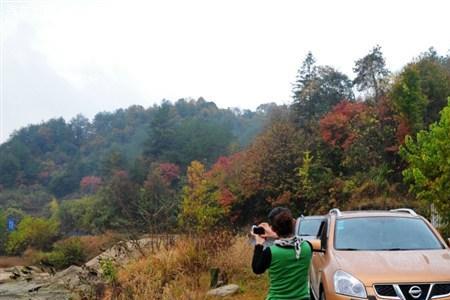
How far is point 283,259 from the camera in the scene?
424 centimetres

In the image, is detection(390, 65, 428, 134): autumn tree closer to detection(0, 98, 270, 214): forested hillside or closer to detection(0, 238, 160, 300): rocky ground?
detection(0, 238, 160, 300): rocky ground

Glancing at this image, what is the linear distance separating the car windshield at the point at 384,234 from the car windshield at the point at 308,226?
6982mm

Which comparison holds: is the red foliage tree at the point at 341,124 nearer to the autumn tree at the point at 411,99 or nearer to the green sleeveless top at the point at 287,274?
the autumn tree at the point at 411,99

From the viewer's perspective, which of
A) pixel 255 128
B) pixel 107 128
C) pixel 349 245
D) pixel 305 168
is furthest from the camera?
pixel 107 128

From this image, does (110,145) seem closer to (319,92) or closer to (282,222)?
(319,92)

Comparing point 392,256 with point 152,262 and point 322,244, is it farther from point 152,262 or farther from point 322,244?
point 152,262

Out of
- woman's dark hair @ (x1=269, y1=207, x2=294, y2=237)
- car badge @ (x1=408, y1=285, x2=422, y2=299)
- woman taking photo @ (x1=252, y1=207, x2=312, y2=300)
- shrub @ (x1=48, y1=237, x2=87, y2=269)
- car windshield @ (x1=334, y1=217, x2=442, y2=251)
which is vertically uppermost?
woman's dark hair @ (x1=269, y1=207, x2=294, y2=237)

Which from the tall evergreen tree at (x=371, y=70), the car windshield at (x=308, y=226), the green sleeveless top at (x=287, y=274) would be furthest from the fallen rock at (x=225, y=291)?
the tall evergreen tree at (x=371, y=70)

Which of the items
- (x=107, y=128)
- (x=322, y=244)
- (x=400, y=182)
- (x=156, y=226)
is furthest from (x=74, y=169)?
(x=322, y=244)

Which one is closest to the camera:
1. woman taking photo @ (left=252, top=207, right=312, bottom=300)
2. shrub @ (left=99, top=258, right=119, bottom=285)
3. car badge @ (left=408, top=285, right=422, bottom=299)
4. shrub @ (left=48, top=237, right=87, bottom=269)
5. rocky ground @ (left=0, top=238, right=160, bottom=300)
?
woman taking photo @ (left=252, top=207, right=312, bottom=300)

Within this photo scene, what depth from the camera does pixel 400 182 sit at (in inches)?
1335

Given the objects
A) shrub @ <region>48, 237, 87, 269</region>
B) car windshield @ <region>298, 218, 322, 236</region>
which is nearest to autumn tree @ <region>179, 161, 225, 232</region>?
shrub @ <region>48, 237, 87, 269</region>

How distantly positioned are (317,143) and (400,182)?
7.54 meters

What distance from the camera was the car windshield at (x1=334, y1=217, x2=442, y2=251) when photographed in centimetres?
721
